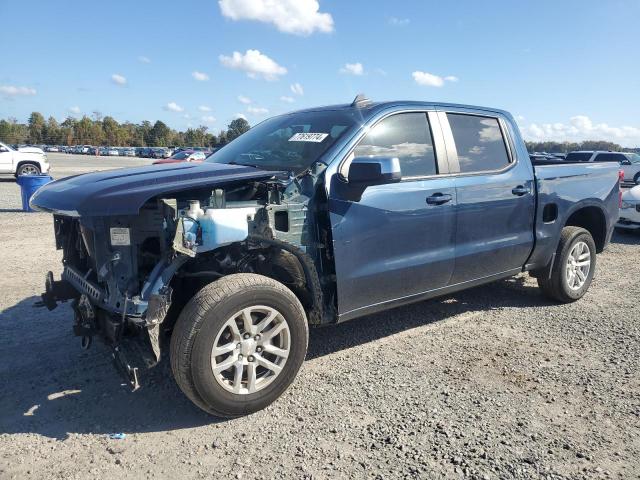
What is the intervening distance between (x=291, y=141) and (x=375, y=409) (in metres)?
2.06

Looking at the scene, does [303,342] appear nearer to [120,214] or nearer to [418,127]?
[120,214]

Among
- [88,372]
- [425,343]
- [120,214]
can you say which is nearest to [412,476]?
[425,343]

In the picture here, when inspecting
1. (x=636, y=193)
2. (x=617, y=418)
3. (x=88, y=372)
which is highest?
(x=636, y=193)

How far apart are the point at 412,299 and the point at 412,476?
5.26 feet

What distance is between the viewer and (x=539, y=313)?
16.4ft

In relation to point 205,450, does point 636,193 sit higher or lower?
higher

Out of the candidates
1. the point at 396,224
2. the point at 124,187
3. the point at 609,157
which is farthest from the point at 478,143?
the point at 609,157

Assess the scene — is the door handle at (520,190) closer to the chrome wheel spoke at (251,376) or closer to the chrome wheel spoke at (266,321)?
the chrome wheel spoke at (266,321)

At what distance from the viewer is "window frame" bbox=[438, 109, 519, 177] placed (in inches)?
162

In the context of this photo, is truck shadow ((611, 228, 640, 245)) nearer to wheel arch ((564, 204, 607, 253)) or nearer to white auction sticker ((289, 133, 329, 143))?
wheel arch ((564, 204, 607, 253))

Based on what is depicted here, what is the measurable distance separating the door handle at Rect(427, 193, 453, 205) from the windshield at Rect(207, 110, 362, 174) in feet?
2.64

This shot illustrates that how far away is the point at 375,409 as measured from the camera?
3162mm

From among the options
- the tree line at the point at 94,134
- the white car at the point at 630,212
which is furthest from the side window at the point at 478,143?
the tree line at the point at 94,134

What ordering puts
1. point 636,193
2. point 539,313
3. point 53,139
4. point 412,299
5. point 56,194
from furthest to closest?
1. point 53,139
2. point 636,193
3. point 539,313
4. point 412,299
5. point 56,194
